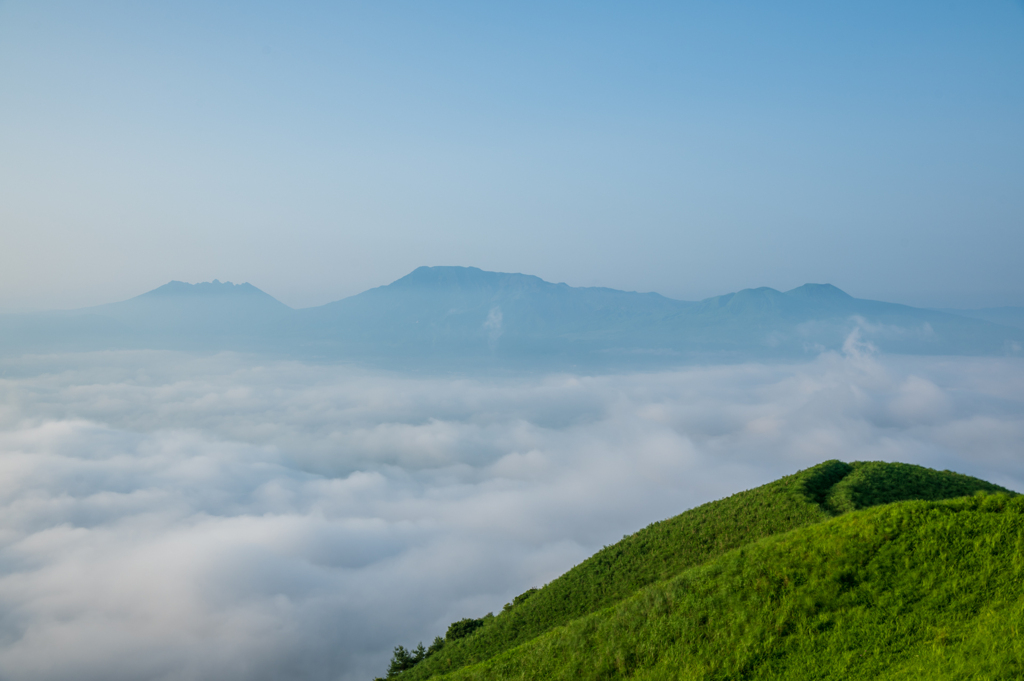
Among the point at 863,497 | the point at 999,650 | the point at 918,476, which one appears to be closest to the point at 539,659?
the point at 999,650

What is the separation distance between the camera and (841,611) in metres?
19.0

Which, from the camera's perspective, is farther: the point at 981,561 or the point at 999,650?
the point at 981,561

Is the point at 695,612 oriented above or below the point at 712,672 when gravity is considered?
above

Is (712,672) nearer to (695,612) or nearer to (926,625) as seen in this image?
(695,612)

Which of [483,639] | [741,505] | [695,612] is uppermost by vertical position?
[741,505]

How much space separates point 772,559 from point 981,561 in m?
6.83

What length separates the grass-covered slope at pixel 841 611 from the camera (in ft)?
53.6

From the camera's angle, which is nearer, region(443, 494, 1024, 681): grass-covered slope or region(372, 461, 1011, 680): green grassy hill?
region(443, 494, 1024, 681): grass-covered slope

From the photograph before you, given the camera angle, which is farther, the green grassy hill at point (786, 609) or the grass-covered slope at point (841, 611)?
the green grassy hill at point (786, 609)

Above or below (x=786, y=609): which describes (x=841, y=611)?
below

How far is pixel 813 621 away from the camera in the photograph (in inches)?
749

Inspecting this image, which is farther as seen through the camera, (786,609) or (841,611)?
(786,609)

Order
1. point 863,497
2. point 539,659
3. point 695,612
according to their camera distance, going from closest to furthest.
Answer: point 695,612 < point 539,659 < point 863,497

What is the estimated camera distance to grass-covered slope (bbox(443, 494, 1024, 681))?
53.6ft
